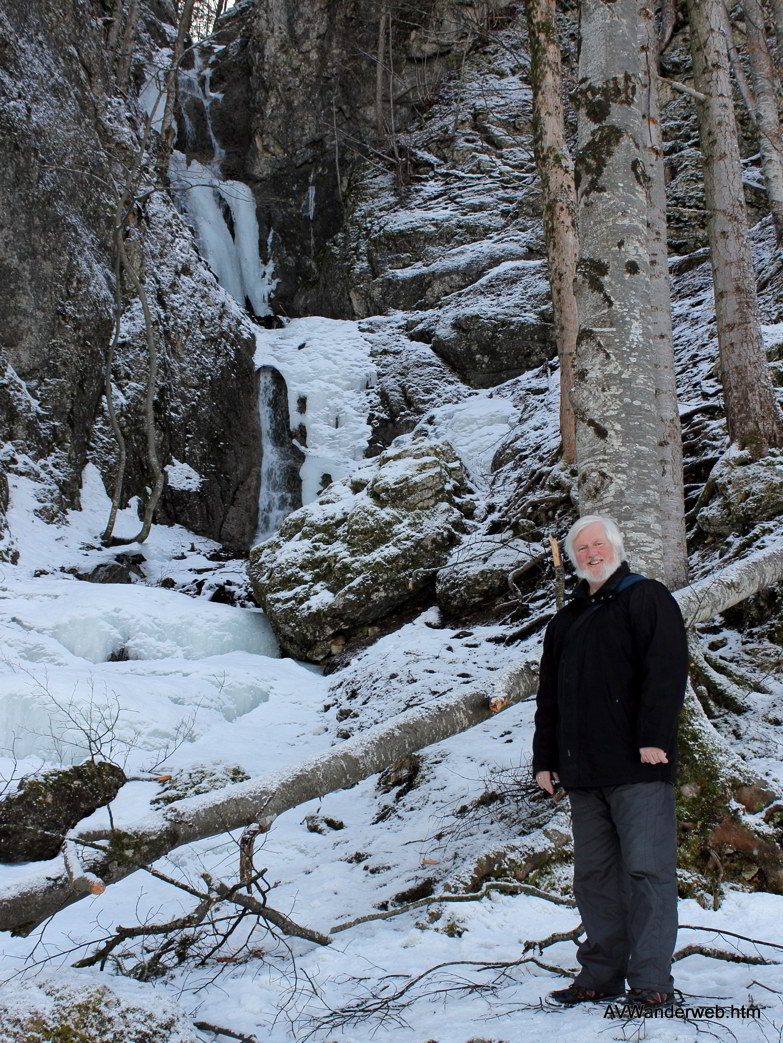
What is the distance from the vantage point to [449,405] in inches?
589

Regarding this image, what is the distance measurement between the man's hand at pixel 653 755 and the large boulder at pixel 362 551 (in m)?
6.42

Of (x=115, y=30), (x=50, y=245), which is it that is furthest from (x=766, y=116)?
(x=115, y=30)

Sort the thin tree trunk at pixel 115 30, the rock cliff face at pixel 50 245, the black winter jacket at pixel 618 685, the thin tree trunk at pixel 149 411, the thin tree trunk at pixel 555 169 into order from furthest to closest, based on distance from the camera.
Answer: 1. the thin tree trunk at pixel 115 30
2. the thin tree trunk at pixel 149 411
3. the rock cliff face at pixel 50 245
4. the thin tree trunk at pixel 555 169
5. the black winter jacket at pixel 618 685

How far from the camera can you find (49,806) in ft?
15.6

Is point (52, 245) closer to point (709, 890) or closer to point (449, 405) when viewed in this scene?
point (449, 405)

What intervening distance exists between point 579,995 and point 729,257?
20.8 feet

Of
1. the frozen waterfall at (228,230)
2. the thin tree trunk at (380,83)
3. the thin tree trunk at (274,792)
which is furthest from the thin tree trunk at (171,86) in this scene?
the thin tree trunk at (274,792)

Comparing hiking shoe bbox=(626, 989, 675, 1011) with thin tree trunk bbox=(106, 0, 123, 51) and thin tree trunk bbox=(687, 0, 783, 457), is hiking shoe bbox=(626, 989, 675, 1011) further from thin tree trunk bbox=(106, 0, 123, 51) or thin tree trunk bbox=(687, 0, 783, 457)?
thin tree trunk bbox=(106, 0, 123, 51)

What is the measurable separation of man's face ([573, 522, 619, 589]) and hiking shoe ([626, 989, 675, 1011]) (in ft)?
4.21

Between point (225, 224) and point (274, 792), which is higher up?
point (225, 224)

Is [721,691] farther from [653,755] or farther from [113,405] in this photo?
[113,405]

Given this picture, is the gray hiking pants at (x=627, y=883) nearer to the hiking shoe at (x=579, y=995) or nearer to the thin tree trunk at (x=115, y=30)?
the hiking shoe at (x=579, y=995)

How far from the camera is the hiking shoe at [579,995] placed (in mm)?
2311

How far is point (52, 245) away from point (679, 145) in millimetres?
12827
